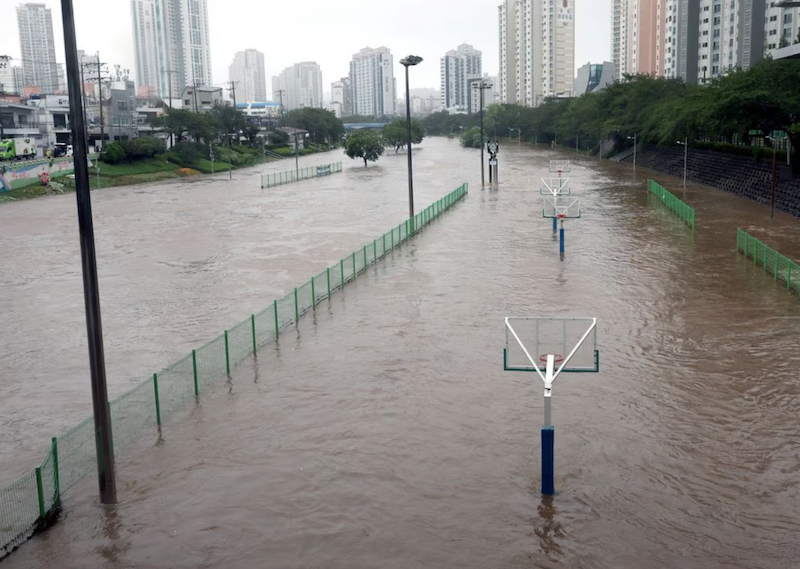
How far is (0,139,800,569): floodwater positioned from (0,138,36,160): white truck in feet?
179

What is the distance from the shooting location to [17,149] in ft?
311

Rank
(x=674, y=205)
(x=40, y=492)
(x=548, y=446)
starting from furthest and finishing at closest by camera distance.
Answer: (x=674, y=205), (x=548, y=446), (x=40, y=492)

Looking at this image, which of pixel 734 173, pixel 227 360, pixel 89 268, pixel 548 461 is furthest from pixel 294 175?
pixel 548 461

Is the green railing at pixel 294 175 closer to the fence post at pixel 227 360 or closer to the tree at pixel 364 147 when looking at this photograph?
the tree at pixel 364 147

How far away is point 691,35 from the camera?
5610 inches

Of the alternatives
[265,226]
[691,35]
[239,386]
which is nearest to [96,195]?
[265,226]

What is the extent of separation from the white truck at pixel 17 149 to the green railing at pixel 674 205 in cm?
6491

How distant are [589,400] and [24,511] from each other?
12.0 meters

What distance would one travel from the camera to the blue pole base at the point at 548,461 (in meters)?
14.5

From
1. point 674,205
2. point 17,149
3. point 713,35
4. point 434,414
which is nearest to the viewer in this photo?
point 434,414

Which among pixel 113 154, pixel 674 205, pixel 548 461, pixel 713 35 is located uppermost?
pixel 713 35

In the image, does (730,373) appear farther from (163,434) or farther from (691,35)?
(691,35)

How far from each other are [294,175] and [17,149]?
101 feet

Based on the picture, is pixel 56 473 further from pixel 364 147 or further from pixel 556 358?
pixel 364 147
